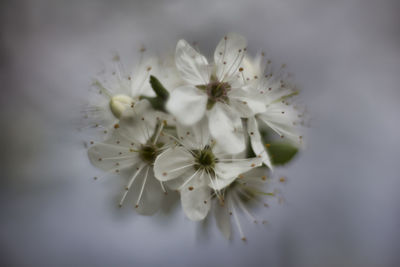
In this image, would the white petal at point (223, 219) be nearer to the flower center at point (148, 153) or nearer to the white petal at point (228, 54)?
the flower center at point (148, 153)

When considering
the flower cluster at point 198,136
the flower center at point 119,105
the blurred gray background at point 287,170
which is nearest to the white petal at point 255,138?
the flower cluster at point 198,136

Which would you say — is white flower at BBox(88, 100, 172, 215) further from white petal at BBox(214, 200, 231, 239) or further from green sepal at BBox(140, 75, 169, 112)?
white petal at BBox(214, 200, 231, 239)

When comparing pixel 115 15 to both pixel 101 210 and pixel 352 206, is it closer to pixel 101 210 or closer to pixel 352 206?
pixel 101 210

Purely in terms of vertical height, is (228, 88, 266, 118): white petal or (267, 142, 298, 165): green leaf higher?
(228, 88, 266, 118): white petal

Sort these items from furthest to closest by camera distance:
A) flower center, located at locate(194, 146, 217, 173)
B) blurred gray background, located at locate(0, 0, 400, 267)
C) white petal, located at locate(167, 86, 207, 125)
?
blurred gray background, located at locate(0, 0, 400, 267) < flower center, located at locate(194, 146, 217, 173) < white petal, located at locate(167, 86, 207, 125)

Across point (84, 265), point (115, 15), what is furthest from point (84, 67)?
point (84, 265)

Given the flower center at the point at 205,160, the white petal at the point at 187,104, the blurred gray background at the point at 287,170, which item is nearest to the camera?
the white petal at the point at 187,104

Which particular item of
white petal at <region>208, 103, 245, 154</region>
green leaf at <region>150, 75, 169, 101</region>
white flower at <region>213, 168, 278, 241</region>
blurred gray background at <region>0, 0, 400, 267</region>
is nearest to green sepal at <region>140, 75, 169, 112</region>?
green leaf at <region>150, 75, 169, 101</region>
